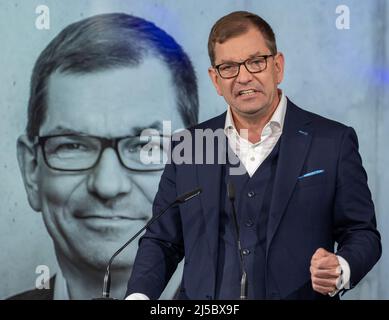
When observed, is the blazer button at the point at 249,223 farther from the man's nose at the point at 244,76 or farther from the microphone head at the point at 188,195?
the man's nose at the point at 244,76

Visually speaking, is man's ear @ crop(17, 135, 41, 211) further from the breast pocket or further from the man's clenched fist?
the man's clenched fist

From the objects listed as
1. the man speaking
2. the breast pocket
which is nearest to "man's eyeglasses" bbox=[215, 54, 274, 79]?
the man speaking

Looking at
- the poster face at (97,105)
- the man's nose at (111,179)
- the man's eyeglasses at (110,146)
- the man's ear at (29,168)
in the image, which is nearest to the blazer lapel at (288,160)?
the poster face at (97,105)

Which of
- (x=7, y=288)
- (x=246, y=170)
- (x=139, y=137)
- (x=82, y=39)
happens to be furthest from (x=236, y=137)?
(x=7, y=288)

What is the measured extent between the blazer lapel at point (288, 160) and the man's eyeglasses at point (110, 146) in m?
1.17

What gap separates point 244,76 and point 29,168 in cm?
165

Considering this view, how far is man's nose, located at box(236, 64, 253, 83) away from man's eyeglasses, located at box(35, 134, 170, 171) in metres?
1.19

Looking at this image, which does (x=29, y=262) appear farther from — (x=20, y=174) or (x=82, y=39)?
(x=82, y=39)

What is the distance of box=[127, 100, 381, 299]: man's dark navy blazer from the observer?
288 centimetres

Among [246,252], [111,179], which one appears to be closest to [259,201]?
[246,252]

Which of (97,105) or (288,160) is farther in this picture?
(97,105)

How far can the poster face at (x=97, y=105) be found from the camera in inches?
162

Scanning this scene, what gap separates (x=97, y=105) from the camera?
416cm

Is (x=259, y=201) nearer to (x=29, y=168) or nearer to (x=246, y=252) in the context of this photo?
(x=246, y=252)
